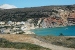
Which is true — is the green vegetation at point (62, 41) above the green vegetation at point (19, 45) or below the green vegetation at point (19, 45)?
below

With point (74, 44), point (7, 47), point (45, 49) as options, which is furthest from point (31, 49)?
point (74, 44)

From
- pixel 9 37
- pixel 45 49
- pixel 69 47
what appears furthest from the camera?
pixel 9 37

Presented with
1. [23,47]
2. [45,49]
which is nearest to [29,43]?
[23,47]

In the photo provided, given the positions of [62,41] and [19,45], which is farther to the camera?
[62,41]

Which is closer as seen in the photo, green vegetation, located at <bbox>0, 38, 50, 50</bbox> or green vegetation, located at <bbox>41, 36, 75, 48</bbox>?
green vegetation, located at <bbox>0, 38, 50, 50</bbox>

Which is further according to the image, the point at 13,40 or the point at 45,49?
the point at 13,40

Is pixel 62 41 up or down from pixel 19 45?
down

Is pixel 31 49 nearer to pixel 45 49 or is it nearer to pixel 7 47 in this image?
pixel 45 49

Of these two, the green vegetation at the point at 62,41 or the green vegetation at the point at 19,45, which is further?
the green vegetation at the point at 62,41

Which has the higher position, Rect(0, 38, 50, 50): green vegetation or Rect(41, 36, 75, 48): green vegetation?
Rect(0, 38, 50, 50): green vegetation

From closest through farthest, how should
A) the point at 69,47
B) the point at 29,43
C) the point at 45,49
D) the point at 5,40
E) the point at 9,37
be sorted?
the point at 45,49 → the point at 69,47 → the point at 29,43 → the point at 5,40 → the point at 9,37
